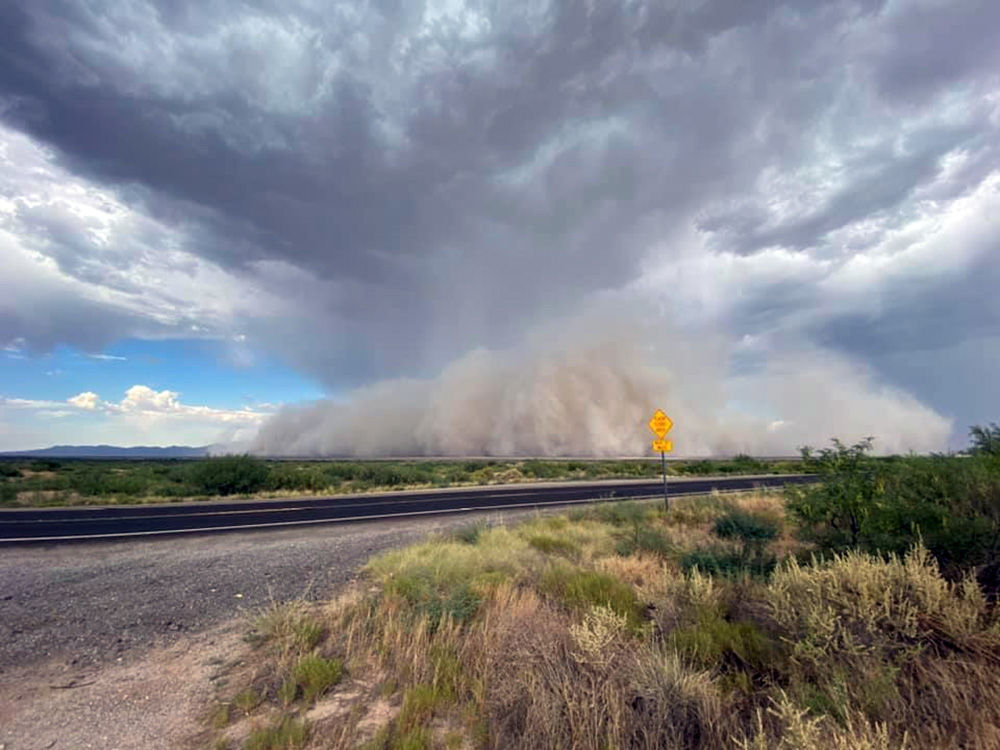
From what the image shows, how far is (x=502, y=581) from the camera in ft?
22.1

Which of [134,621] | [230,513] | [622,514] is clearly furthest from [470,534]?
[230,513]

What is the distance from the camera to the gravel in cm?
606

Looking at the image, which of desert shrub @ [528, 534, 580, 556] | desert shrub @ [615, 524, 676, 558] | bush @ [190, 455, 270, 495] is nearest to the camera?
desert shrub @ [615, 524, 676, 558]

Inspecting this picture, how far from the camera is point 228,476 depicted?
2894cm

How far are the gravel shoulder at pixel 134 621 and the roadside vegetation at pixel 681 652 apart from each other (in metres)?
0.59

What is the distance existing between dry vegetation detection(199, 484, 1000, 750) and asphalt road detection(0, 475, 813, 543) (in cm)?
1171

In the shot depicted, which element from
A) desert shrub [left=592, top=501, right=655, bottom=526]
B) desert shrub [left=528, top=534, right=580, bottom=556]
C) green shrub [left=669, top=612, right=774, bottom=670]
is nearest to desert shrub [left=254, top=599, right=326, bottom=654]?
green shrub [left=669, top=612, right=774, bottom=670]

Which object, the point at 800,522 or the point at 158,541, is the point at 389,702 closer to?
the point at 800,522

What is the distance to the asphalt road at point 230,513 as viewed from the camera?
1499 centimetres

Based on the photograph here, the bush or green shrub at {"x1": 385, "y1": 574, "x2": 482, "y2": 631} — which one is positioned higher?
the bush

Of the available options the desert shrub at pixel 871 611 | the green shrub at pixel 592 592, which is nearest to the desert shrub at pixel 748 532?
the green shrub at pixel 592 592

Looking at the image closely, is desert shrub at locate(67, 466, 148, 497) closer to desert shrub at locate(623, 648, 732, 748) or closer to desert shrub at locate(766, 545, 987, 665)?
desert shrub at locate(623, 648, 732, 748)

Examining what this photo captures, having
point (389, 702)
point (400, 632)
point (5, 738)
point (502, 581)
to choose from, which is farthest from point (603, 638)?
point (5, 738)

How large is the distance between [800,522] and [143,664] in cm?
936
